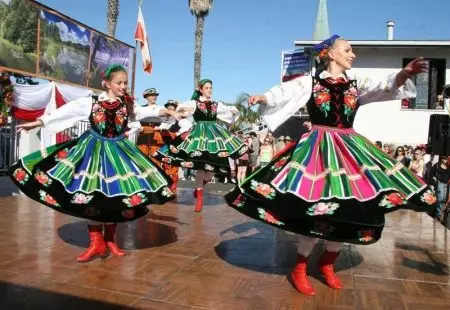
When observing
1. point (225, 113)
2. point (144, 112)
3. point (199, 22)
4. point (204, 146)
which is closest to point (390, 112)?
point (199, 22)

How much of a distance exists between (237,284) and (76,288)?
43.5 inches

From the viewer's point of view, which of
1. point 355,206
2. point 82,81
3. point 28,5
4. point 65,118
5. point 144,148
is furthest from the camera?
point 82,81

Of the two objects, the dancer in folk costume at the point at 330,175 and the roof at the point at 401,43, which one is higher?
the roof at the point at 401,43

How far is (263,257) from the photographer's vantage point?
13.7 ft

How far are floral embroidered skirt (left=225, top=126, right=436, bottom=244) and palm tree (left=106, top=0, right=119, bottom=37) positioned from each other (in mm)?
16591

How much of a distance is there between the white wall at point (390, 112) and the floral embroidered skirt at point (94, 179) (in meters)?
14.5

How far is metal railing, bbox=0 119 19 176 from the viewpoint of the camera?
9672mm

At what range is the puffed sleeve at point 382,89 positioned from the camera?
11.6 ft

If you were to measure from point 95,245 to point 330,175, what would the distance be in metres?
2.05

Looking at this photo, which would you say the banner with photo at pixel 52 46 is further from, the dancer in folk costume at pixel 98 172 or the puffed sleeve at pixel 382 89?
the puffed sleeve at pixel 382 89

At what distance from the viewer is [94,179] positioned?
3.65 meters

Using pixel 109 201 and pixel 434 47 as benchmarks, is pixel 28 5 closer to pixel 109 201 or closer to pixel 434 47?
pixel 109 201

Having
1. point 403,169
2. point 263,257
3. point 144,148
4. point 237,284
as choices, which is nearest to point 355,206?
point 403,169

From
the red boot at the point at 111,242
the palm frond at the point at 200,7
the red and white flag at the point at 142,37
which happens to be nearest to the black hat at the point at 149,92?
the red boot at the point at 111,242
